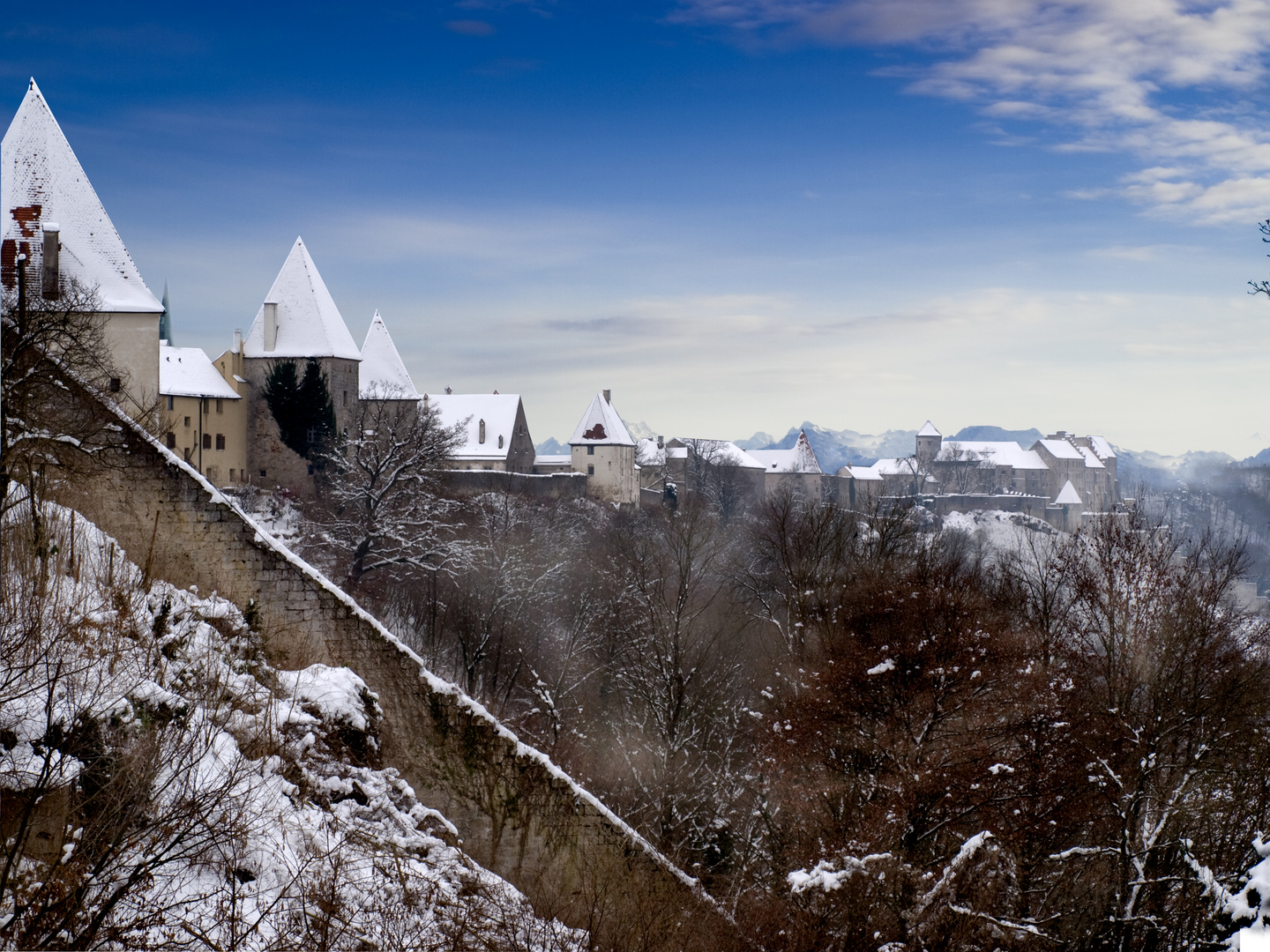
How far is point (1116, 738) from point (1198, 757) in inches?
44.8

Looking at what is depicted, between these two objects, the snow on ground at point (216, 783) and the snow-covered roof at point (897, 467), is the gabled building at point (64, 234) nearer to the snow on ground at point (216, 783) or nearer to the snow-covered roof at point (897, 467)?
the snow on ground at point (216, 783)

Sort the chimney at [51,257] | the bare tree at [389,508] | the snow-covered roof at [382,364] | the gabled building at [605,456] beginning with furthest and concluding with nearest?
the gabled building at [605,456] < the snow-covered roof at [382,364] < the bare tree at [389,508] < the chimney at [51,257]

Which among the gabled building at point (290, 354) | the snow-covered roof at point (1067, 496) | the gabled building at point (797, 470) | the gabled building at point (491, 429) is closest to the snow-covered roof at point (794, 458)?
the gabled building at point (797, 470)

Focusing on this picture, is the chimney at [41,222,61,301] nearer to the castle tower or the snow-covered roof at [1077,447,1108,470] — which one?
the castle tower

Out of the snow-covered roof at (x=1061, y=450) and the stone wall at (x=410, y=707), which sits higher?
the snow-covered roof at (x=1061, y=450)

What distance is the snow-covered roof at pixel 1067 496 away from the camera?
104m

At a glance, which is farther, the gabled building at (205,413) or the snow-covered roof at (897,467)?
the snow-covered roof at (897,467)

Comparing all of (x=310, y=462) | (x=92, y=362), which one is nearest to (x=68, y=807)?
(x=92, y=362)

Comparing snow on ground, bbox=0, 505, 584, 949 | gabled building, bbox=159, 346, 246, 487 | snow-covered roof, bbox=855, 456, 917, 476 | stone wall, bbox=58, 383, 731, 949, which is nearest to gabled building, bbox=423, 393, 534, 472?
gabled building, bbox=159, 346, 246, 487

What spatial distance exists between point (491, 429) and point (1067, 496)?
66.2 meters

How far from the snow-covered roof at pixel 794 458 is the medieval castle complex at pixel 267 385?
174cm

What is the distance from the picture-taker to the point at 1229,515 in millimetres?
98875

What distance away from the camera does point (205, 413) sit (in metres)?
42.5

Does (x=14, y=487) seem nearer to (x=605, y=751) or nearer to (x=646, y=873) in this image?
(x=646, y=873)
